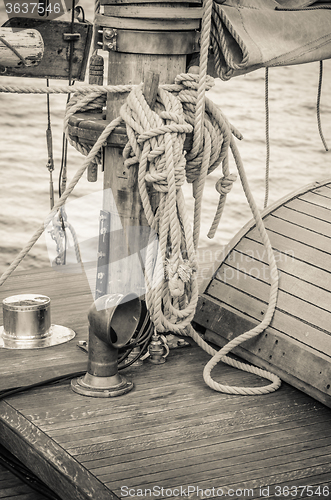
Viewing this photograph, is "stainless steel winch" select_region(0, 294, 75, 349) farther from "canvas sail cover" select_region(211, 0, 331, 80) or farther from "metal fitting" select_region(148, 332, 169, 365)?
"canvas sail cover" select_region(211, 0, 331, 80)

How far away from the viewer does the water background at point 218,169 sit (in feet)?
25.6

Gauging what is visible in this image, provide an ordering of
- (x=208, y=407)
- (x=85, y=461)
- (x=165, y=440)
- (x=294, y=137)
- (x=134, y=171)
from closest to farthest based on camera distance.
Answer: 1. (x=85, y=461)
2. (x=165, y=440)
3. (x=208, y=407)
4. (x=134, y=171)
5. (x=294, y=137)

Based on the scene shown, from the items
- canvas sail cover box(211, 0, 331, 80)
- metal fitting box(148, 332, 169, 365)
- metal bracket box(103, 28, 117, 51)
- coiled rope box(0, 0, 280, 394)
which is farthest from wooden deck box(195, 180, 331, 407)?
metal bracket box(103, 28, 117, 51)

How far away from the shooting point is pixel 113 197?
105 inches

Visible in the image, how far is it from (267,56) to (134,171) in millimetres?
735

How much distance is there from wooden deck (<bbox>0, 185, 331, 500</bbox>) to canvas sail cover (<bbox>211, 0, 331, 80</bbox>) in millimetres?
1195

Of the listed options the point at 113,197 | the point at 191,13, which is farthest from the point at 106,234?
the point at 191,13

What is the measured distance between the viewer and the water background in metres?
7.81

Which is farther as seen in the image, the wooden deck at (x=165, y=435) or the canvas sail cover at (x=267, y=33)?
the canvas sail cover at (x=267, y=33)

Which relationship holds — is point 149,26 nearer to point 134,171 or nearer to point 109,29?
point 109,29

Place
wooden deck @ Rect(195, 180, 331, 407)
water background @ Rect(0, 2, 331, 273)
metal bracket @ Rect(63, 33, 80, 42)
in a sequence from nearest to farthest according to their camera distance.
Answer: wooden deck @ Rect(195, 180, 331, 407), metal bracket @ Rect(63, 33, 80, 42), water background @ Rect(0, 2, 331, 273)

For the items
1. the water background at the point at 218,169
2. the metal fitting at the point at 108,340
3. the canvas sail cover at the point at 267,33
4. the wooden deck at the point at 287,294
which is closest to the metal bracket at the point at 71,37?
the canvas sail cover at the point at 267,33

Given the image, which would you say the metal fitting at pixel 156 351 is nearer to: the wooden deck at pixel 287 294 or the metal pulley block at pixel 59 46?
the wooden deck at pixel 287 294

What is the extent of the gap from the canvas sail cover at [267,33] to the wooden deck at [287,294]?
59 centimetres
